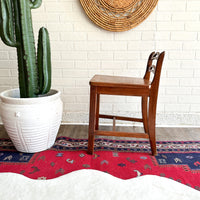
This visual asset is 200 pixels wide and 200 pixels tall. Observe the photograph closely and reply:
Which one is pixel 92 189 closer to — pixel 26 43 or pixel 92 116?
pixel 92 116

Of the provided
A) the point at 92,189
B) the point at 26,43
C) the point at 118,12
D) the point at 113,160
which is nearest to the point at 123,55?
the point at 118,12

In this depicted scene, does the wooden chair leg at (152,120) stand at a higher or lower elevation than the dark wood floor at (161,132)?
higher

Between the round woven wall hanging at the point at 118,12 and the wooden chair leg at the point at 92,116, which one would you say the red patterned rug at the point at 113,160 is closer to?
the wooden chair leg at the point at 92,116

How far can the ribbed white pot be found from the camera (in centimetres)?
137

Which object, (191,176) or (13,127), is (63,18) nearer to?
(13,127)

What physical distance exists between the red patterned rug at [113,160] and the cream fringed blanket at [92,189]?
0.95 m

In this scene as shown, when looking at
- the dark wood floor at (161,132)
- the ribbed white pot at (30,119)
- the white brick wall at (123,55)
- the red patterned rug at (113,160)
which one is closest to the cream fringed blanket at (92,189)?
the red patterned rug at (113,160)

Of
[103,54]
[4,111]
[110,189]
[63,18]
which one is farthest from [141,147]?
[63,18]

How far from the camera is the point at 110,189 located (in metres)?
0.33

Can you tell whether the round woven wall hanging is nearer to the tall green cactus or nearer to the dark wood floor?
the tall green cactus

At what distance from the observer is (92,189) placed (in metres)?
0.33

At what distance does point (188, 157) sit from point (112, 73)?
113 cm

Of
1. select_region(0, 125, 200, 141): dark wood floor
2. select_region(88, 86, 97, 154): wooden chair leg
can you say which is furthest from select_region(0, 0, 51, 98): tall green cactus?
select_region(0, 125, 200, 141): dark wood floor

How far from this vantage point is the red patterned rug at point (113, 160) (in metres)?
1.27
